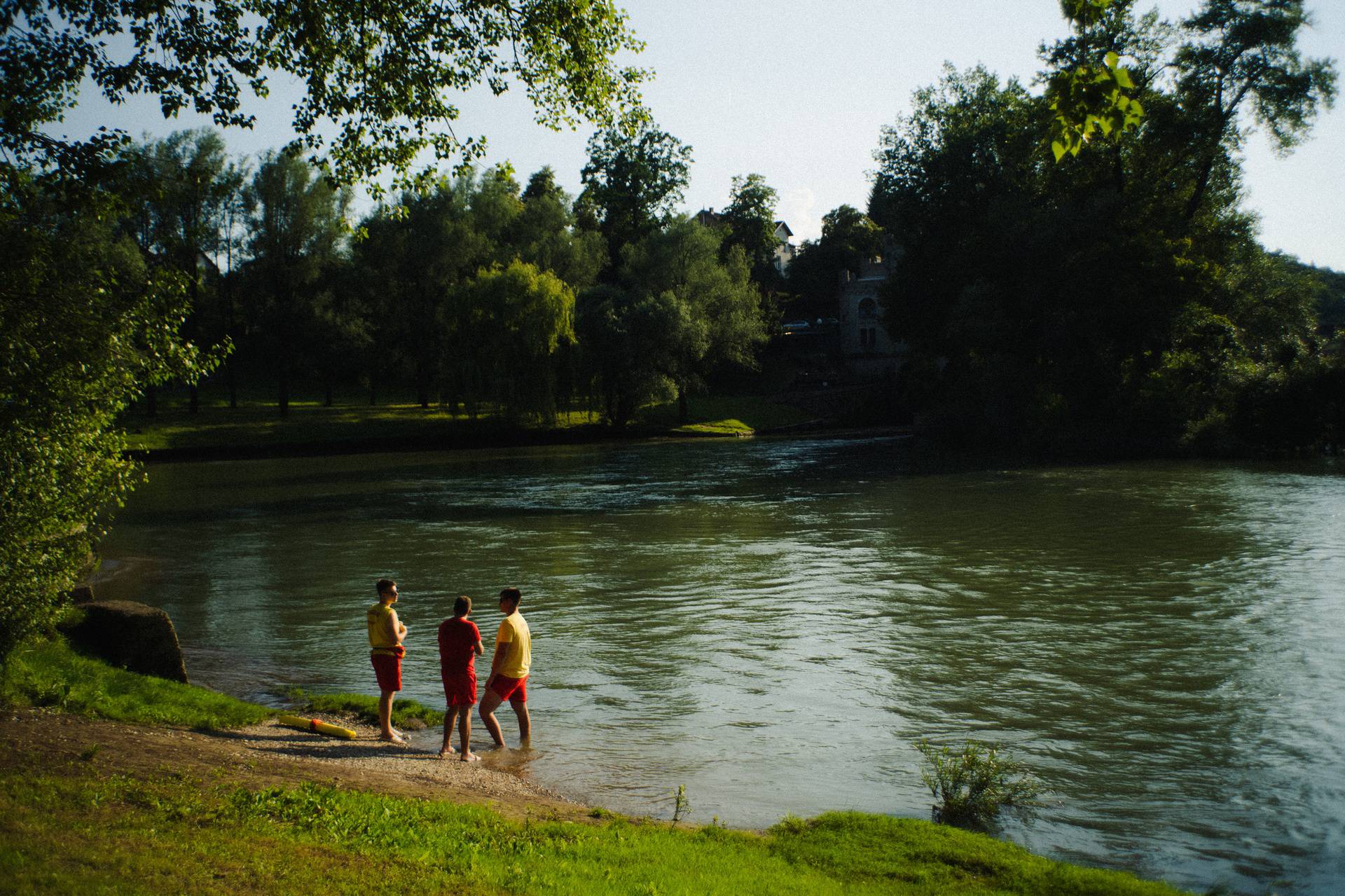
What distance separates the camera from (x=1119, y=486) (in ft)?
131

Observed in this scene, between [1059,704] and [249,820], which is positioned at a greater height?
[249,820]

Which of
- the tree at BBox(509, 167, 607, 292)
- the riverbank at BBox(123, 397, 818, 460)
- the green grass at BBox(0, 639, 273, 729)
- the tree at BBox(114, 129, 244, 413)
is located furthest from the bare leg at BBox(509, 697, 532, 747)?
the tree at BBox(509, 167, 607, 292)

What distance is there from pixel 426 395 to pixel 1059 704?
68076mm

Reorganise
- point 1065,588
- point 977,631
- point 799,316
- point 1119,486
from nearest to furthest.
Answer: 1. point 977,631
2. point 1065,588
3. point 1119,486
4. point 799,316

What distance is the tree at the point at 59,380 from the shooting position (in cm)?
1096

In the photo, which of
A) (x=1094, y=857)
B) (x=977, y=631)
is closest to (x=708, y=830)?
(x=1094, y=857)

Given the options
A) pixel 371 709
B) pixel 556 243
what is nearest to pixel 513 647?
pixel 371 709

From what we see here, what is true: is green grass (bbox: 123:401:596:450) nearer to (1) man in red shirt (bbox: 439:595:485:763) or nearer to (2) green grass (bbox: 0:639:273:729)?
(2) green grass (bbox: 0:639:273:729)

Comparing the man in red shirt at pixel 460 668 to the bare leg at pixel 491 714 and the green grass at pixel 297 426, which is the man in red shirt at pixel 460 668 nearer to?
the bare leg at pixel 491 714

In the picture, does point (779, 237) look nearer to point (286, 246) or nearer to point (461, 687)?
point (286, 246)

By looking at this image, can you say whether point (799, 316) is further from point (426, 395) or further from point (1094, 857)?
point (1094, 857)

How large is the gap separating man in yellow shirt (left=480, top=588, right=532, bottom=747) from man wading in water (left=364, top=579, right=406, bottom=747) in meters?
1.05

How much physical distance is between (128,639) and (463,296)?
50.1m

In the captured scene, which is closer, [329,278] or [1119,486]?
[1119,486]
